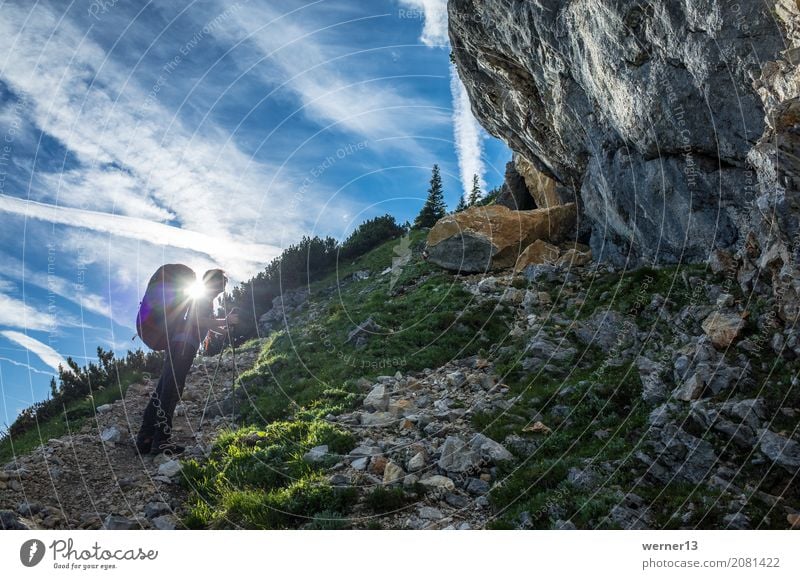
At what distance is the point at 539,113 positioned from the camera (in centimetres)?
2002

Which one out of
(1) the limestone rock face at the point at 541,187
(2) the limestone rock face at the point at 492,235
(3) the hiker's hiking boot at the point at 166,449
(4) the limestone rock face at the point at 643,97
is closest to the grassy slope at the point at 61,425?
(3) the hiker's hiking boot at the point at 166,449

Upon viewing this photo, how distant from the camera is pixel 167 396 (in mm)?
9375

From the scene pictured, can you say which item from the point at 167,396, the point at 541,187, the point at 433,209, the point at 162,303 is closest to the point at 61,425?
the point at 167,396

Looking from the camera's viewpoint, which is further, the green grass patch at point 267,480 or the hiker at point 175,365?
the hiker at point 175,365

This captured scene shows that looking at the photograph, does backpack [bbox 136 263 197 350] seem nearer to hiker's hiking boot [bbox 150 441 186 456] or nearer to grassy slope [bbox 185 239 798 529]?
hiker's hiking boot [bbox 150 441 186 456]

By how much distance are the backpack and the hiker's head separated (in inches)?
18.8

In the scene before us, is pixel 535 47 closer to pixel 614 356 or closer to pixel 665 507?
pixel 614 356

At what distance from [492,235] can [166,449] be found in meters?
17.2

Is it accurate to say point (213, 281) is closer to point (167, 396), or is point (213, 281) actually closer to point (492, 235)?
point (167, 396)

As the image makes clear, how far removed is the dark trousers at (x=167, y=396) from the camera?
908 cm

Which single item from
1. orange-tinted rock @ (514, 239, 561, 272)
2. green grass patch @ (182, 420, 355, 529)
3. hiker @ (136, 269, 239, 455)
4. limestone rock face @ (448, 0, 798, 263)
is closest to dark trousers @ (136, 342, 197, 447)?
hiker @ (136, 269, 239, 455)

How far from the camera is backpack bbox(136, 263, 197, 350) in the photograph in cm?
923

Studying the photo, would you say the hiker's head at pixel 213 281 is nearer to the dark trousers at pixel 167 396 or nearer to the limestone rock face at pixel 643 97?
the dark trousers at pixel 167 396
